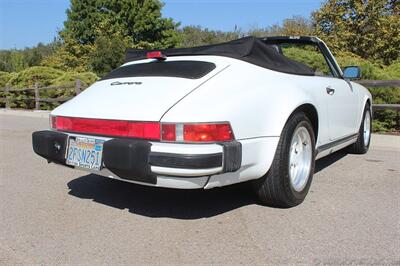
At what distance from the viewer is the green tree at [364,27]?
14.9m

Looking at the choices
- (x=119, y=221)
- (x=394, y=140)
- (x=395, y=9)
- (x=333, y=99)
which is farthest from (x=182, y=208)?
(x=395, y=9)

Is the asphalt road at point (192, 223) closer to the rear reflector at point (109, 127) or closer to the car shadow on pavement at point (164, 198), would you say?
the car shadow on pavement at point (164, 198)

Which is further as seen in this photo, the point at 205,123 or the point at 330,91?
the point at 330,91

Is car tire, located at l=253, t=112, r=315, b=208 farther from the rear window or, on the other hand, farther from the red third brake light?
the red third brake light

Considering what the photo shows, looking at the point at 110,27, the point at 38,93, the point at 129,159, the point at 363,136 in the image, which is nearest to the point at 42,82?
the point at 38,93

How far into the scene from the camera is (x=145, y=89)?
11.7 ft

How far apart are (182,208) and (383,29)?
13.2 meters

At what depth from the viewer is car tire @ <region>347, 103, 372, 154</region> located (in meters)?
6.04

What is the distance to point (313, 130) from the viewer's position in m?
4.20

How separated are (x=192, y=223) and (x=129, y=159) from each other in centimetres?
77

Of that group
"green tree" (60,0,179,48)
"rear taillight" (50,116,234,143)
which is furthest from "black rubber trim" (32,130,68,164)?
"green tree" (60,0,179,48)

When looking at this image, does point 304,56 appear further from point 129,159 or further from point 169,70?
point 129,159

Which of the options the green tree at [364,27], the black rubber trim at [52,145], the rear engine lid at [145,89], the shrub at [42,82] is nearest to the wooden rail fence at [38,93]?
the shrub at [42,82]

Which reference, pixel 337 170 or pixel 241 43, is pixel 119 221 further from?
pixel 337 170
